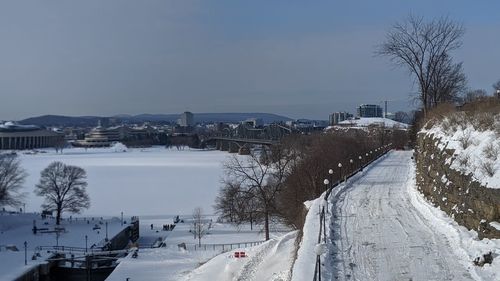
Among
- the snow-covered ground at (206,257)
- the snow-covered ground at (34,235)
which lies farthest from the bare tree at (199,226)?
the snow-covered ground at (34,235)

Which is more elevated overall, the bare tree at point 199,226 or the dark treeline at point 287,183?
the dark treeline at point 287,183

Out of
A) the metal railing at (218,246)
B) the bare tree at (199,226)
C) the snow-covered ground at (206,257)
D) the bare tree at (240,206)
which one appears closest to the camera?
the snow-covered ground at (206,257)

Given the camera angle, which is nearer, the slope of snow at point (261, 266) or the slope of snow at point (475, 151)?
the slope of snow at point (475, 151)

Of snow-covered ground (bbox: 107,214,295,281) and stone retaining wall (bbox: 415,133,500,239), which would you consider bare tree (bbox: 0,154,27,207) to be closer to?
snow-covered ground (bbox: 107,214,295,281)

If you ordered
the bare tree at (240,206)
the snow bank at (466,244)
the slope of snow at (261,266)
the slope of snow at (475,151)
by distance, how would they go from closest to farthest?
the snow bank at (466,244) < the slope of snow at (475,151) < the slope of snow at (261,266) < the bare tree at (240,206)

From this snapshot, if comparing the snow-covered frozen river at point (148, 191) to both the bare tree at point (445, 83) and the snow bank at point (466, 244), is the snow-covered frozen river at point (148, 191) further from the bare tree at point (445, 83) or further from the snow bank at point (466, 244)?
the snow bank at point (466, 244)

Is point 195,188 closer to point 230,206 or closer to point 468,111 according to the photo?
point 230,206

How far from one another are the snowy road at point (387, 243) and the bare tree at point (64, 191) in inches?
1673

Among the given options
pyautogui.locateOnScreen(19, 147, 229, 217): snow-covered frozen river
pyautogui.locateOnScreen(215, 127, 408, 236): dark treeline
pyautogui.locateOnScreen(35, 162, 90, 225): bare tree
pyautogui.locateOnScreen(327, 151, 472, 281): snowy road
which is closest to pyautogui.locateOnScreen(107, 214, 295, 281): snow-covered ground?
pyautogui.locateOnScreen(215, 127, 408, 236): dark treeline

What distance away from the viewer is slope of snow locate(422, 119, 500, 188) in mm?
11688

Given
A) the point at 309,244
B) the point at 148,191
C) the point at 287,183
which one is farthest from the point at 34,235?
the point at 309,244

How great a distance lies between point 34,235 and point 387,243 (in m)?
39.9

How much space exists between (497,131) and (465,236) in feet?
8.84

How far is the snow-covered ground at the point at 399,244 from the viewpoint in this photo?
10633 mm
